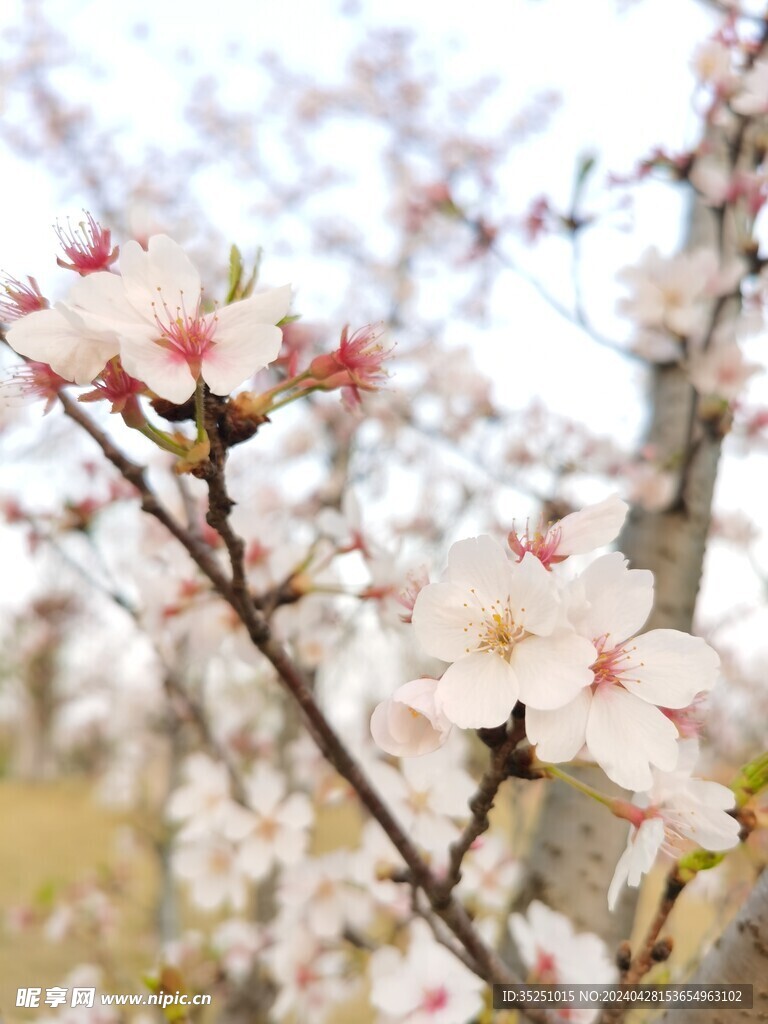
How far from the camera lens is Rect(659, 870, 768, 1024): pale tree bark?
0.61 metres

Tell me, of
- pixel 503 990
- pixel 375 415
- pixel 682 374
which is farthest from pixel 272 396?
pixel 375 415

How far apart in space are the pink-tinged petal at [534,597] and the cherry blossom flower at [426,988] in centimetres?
58

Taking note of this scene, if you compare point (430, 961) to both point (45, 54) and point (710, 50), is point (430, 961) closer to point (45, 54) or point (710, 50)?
point (710, 50)

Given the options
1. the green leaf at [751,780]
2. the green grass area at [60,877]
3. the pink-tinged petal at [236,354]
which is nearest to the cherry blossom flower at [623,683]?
the green leaf at [751,780]

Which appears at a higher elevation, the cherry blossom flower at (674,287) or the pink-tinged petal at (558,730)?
the cherry blossom flower at (674,287)

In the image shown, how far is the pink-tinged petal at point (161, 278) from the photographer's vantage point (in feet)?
1.94

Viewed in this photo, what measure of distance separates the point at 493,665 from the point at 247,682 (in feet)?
15.3

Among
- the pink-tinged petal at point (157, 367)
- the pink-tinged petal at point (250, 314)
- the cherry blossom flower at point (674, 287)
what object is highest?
the cherry blossom flower at point (674, 287)

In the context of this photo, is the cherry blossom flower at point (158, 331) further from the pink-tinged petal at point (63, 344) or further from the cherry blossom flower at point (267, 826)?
the cherry blossom flower at point (267, 826)

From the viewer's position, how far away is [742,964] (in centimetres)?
63

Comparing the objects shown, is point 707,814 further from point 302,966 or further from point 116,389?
point 302,966

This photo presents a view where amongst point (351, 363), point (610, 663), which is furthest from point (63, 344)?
point (610, 663)

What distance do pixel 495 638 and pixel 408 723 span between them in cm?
8

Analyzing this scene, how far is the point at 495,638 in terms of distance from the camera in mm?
551
